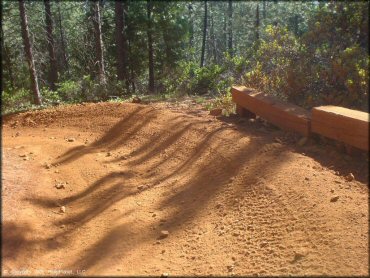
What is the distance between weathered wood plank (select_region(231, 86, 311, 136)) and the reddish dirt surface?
217 millimetres

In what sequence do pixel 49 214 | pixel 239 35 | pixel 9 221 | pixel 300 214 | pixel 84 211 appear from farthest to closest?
pixel 239 35 → pixel 84 211 → pixel 49 214 → pixel 300 214 → pixel 9 221

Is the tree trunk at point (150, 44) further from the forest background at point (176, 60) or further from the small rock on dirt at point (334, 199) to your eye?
the small rock on dirt at point (334, 199)

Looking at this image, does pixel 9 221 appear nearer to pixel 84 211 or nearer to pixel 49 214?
pixel 49 214

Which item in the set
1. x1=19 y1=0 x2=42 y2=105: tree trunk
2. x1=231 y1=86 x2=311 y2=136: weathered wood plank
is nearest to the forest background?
x1=19 y1=0 x2=42 y2=105: tree trunk

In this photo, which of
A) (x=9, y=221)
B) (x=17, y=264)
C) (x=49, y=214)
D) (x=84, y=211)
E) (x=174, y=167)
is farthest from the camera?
(x=174, y=167)

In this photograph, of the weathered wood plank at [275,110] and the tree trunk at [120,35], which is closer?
the weathered wood plank at [275,110]

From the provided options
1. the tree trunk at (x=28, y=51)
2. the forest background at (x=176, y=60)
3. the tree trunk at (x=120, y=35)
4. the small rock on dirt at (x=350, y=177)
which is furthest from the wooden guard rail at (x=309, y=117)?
the tree trunk at (x=120, y=35)

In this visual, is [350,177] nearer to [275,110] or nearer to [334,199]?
[334,199]

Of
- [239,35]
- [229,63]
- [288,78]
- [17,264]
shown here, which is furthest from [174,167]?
[239,35]

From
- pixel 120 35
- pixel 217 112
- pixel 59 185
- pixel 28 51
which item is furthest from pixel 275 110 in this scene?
pixel 120 35

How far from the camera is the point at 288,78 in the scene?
23.2 ft

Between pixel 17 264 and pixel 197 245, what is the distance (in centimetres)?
180

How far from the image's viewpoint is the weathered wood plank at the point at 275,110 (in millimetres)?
5612

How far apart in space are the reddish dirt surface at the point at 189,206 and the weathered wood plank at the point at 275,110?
22 cm
